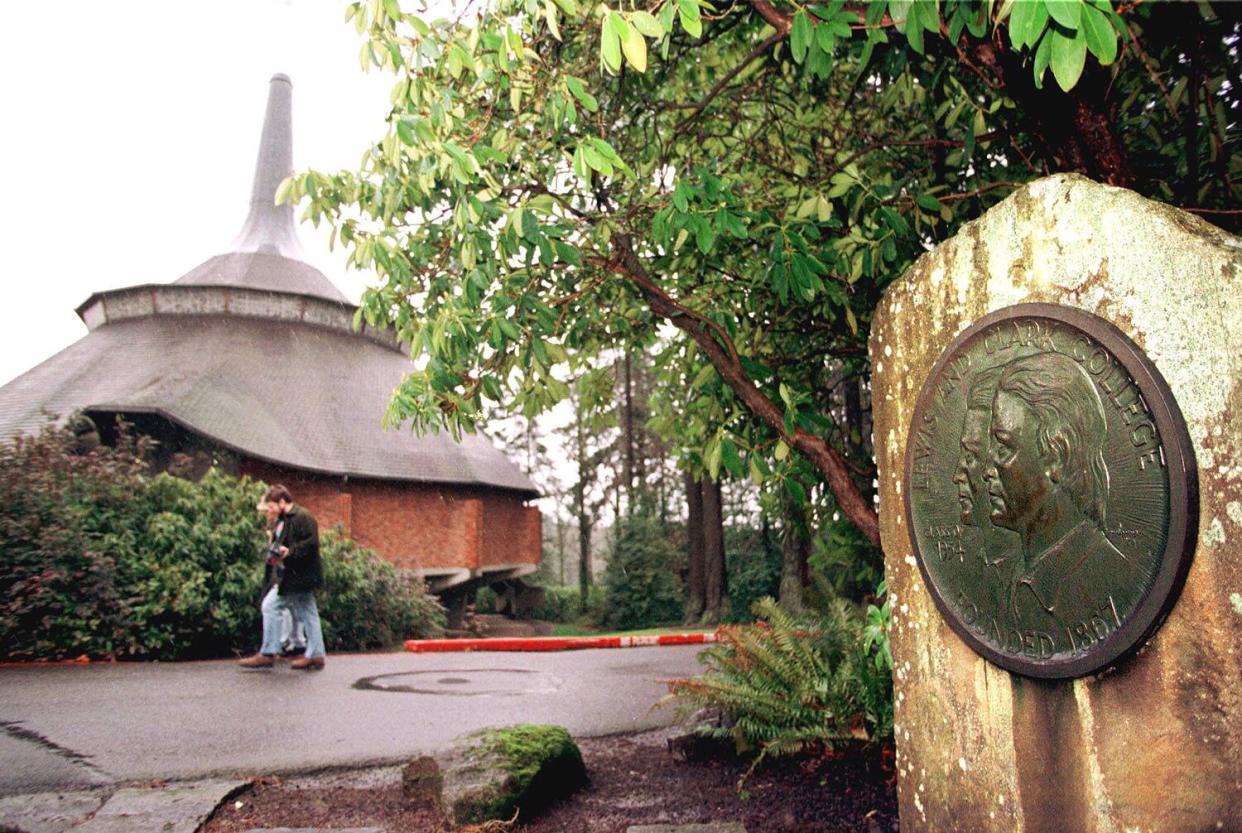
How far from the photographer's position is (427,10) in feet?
12.1

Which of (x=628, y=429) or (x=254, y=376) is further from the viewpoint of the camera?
(x=628, y=429)

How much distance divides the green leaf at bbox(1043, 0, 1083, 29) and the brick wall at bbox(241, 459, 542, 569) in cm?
1808

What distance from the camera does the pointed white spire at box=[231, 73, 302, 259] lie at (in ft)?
95.5

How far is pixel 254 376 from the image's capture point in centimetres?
2119

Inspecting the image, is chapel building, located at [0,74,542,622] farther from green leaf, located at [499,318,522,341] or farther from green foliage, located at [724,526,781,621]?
green leaf, located at [499,318,522,341]

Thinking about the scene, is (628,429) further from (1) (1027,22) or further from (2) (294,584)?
(1) (1027,22)

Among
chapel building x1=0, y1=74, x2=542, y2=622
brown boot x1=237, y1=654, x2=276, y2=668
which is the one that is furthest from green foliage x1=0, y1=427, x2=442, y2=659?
chapel building x1=0, y1=74, x2=542, y2=622

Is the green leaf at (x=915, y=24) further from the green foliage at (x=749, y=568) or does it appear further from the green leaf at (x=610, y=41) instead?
the green foliage at (x=749, y=568)

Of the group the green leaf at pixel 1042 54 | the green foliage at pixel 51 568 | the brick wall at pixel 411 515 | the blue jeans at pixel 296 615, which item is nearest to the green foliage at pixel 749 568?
the brick wall at pixel 411 515

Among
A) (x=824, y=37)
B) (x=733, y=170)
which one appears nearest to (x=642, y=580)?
(x=733, y=170)

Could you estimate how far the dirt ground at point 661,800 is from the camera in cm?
393

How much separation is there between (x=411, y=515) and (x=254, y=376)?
5.49 m

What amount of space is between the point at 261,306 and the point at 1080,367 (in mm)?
25083

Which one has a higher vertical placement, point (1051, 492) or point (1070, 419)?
point (1070, 419)
